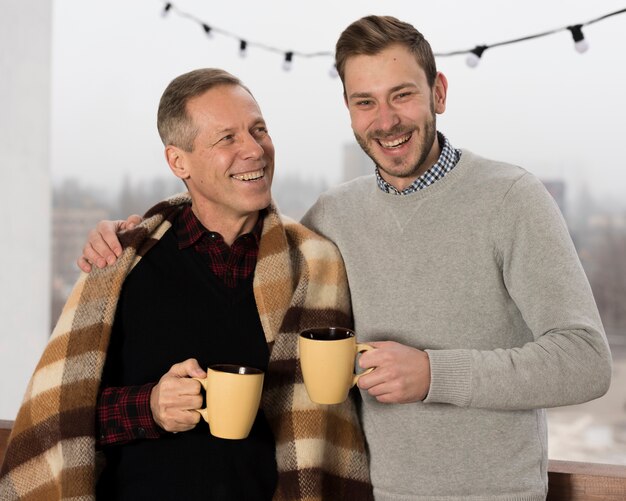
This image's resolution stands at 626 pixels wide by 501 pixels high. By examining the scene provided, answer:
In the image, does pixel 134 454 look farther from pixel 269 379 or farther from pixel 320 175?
pixel 320 175

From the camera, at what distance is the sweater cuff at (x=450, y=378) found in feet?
4.54

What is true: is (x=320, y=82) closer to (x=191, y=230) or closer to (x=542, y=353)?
(x=191, y=230)

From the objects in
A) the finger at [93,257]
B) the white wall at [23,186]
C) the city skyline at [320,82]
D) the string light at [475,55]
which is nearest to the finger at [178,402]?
the finger at [93,257]

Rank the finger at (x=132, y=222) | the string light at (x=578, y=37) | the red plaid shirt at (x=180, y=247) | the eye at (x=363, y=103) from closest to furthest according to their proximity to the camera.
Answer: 1. the red plaid shirt at (x=180, y=247)
2. the eye at (x=363, y=103)
3. the finger at (x=132, y=222)
4. the string light at (x=578, y=37)

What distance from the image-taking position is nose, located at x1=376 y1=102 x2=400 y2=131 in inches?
61.6

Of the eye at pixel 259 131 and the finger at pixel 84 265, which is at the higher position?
the eye at pixel 259 131

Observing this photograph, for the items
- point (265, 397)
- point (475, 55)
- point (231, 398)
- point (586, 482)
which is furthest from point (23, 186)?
point (586, 482)

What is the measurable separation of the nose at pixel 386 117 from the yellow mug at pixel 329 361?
1.43ft

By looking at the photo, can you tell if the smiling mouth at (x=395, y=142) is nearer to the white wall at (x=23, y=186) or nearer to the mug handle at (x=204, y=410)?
the mug handle at (x=204, y=410)

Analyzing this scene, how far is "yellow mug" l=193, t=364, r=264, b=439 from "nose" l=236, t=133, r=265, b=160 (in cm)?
49

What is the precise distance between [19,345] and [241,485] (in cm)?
252

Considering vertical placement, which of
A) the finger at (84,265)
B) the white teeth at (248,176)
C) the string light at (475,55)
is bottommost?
the finger at (84,265)

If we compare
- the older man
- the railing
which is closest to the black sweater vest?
the older man

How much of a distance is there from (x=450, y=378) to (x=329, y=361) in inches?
8.8
